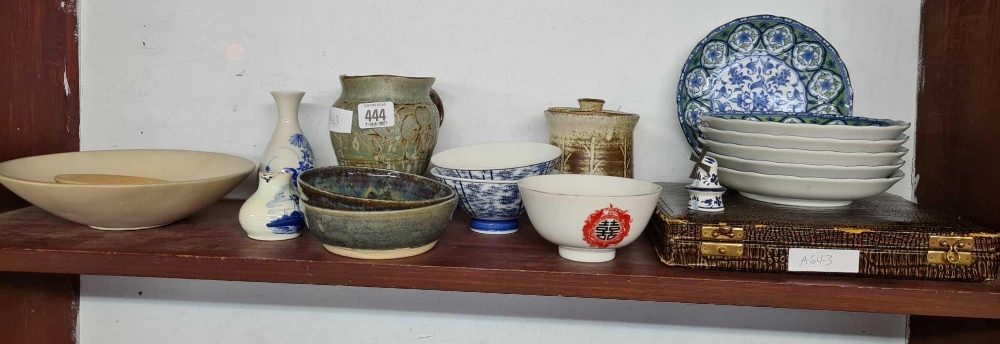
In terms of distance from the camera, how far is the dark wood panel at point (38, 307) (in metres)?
1.08

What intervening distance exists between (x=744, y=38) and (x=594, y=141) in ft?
1.00

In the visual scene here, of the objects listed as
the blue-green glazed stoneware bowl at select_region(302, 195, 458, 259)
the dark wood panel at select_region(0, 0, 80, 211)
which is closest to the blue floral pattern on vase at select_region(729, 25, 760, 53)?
the blue-green glazed stoneware bowl at select_region(302, 195, 458, 259)

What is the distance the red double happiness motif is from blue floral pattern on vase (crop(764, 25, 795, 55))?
17.7 inches

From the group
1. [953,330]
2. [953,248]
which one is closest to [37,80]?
[953,248]

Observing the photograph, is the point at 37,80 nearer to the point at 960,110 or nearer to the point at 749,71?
the point at 749,71

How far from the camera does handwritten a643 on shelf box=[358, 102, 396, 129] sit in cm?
97

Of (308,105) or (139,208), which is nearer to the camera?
(139,208)

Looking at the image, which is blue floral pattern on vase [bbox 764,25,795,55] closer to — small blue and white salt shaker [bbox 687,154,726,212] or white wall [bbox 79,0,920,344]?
white wall [bbox 79,0,920,344]

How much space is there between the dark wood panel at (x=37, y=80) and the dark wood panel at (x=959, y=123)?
1.33 m

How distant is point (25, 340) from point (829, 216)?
1159 millimetres

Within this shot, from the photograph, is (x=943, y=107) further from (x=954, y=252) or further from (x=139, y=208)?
(x=139, y=208)

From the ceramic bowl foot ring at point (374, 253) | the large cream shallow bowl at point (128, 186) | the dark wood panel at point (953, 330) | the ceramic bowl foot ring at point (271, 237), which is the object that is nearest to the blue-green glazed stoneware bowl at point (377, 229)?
the ceramic bowl foot ring at point (374, 253)

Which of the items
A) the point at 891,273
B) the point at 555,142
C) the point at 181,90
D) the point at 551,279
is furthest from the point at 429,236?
the point at 181,90

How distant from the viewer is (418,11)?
1.17 m
